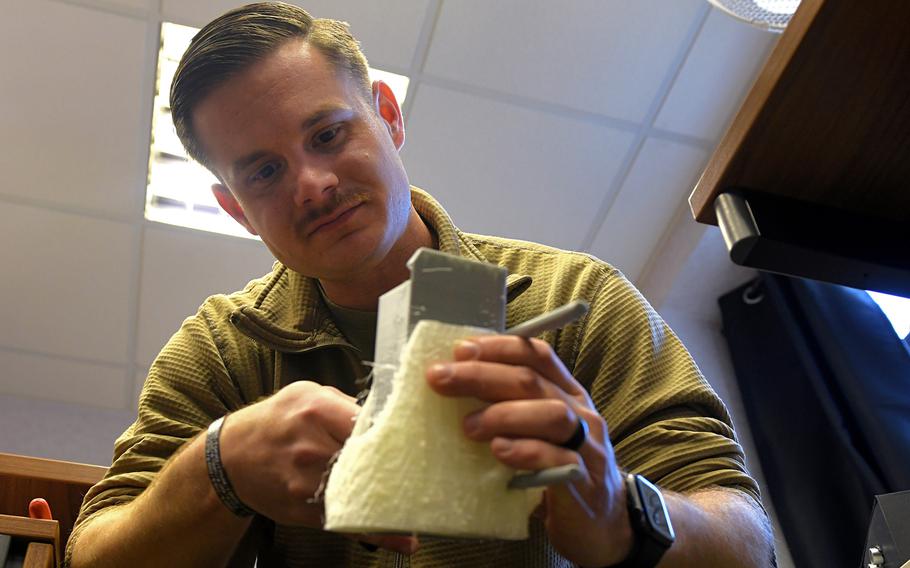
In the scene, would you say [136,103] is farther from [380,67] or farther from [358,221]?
[358,221]

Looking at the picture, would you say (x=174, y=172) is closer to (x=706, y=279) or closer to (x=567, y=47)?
(x=567, y=47)

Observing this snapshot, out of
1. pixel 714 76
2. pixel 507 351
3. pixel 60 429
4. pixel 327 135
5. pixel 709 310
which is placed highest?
pixel 714 76

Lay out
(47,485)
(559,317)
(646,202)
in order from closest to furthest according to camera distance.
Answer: (559,317), (47,485), (646,202)

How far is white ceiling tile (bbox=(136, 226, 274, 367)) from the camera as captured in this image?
265cm

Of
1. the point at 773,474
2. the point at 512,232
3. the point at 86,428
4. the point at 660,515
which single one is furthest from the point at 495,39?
the point at 86,428

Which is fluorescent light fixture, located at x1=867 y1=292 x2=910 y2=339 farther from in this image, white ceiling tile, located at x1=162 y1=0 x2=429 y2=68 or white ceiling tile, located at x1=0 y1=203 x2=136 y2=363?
white ceiling tile, located at x1=0 y1=203 x2=136 y2=363

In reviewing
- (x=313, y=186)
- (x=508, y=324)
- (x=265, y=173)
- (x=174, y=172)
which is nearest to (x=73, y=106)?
(x=174, y=172)

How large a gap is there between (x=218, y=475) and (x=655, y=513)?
14.0 inches

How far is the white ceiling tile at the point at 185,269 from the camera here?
2648mm

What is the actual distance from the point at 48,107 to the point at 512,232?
1394 millimetres

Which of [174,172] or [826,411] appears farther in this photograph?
[174,172]

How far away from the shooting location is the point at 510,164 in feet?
8.13

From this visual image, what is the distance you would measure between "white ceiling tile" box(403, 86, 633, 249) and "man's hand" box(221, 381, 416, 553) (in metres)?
1.76

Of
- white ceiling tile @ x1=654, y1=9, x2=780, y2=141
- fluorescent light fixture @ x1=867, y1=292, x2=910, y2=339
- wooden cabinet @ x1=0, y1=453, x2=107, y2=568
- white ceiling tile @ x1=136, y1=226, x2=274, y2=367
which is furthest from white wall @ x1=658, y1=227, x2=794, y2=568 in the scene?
wooden cabinet @ x1=0, y1=453, x2=107, y2=568
